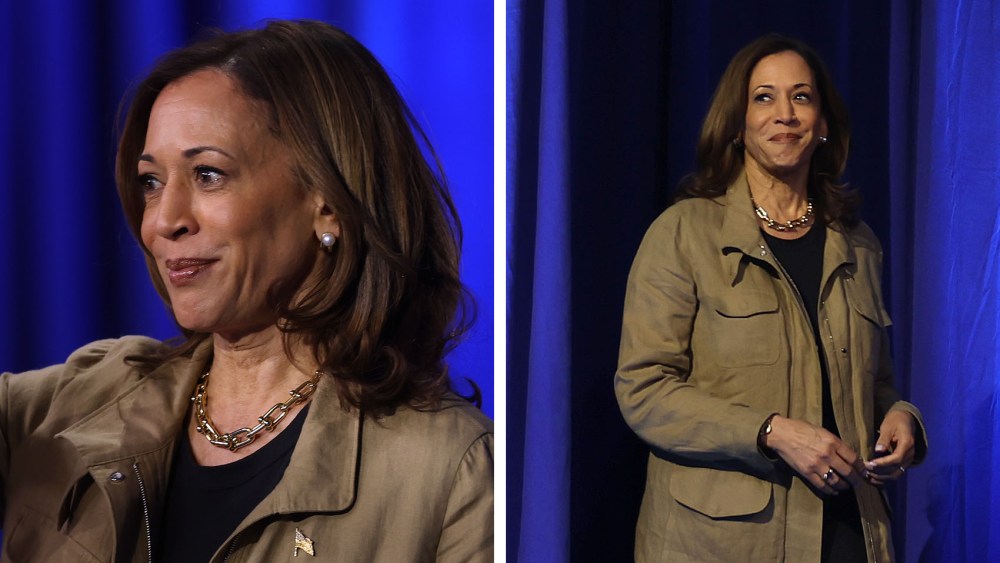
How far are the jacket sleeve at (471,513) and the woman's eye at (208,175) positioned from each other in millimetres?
452

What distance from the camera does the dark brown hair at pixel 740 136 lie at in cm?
130

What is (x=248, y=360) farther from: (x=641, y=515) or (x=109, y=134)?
(x=641, y=515)

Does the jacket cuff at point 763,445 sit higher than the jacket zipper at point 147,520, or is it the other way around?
the jacket cuff at point 763,445

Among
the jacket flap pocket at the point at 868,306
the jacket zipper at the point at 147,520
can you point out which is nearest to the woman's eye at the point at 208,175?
the jacket zipper at the point at 147,520

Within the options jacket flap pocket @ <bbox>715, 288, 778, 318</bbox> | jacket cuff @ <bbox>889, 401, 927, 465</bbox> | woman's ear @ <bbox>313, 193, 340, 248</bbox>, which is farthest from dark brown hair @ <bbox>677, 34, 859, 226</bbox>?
woman's ear @ <bbox>313, 193, 340, 248</bbox>

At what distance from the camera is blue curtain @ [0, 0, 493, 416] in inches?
54.1

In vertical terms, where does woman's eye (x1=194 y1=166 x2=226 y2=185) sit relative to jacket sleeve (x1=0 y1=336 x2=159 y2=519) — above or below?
above

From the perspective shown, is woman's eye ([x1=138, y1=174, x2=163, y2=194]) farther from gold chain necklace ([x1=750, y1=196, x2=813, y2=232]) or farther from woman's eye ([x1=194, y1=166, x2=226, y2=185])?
gold chain necklace ([x1=750, y1=196, x2=813, y2=232])

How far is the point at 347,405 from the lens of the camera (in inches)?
52.1

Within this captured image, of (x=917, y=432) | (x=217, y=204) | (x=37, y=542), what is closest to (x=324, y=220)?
(x=217, y=204)

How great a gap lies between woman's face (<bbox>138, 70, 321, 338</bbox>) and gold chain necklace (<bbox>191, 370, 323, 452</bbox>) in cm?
11

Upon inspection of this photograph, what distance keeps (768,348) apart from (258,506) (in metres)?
0.62

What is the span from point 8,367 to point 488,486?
2.07 feet

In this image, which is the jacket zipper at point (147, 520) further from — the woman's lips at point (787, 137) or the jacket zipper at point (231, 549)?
the woman's lips at point (787, 137)
